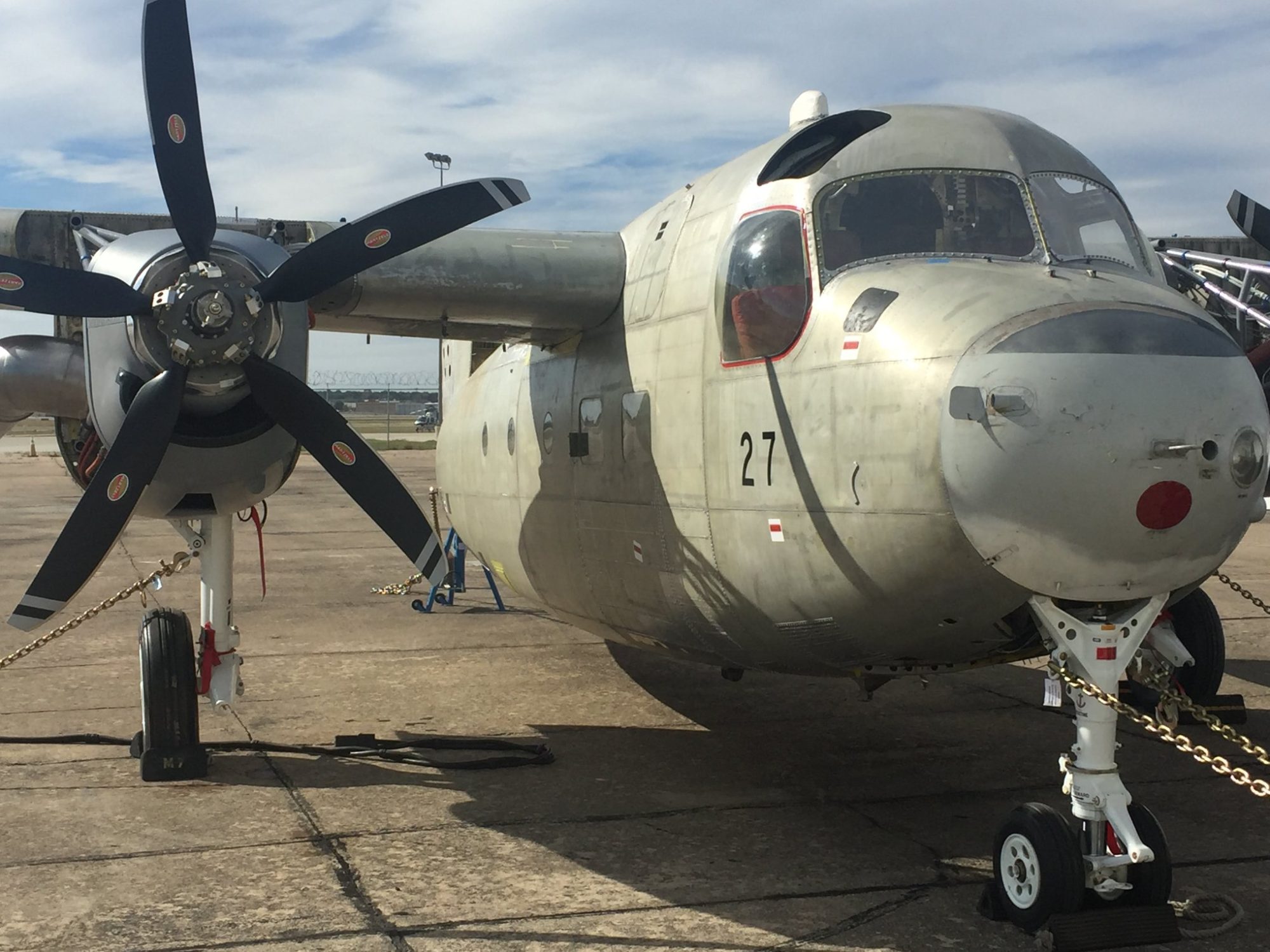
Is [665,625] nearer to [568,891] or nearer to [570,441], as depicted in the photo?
[570,441]

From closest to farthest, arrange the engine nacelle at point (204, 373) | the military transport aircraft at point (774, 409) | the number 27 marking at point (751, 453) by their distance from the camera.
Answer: the military transport aircraft at point (774, 409)
the number 27 marking at point (751, 453)
the engine nacelle at point (204, 373)

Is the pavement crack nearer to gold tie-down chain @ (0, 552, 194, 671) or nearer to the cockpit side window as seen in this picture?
gold tie-down chain @ (0, 552, 194, 671)

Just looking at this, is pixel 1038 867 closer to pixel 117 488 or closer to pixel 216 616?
pixel 117 488

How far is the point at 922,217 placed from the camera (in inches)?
274

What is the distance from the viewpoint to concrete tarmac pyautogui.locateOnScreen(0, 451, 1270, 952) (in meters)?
6.23

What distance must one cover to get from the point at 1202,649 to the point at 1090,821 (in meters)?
5.48

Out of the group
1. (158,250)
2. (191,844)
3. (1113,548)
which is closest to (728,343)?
(1113,548)

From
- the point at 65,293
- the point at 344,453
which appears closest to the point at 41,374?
the point at 65,293

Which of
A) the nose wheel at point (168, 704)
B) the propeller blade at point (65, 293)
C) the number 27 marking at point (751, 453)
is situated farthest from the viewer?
the nose wheel at point (168, 704)

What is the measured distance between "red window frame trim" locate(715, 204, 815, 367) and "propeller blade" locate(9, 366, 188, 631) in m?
3.45

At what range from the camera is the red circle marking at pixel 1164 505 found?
5.44 metres

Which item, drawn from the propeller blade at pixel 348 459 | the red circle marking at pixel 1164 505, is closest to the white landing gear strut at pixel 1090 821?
the red circle marking at pixel 1164 505

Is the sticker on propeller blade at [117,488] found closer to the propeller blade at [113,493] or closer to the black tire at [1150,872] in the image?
the propeller blade at [113,493]

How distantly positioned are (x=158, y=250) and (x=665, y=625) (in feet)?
13.2
